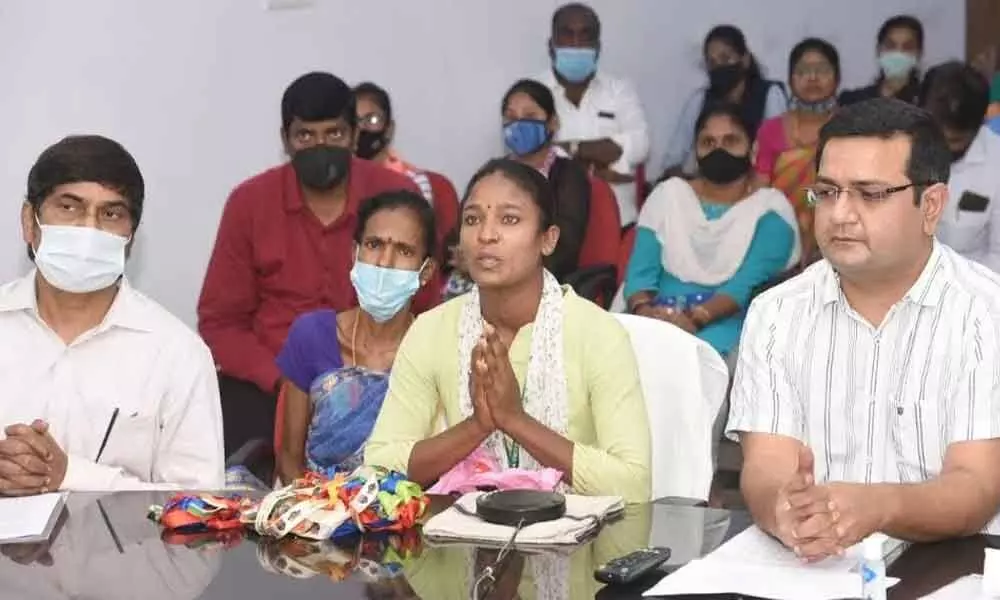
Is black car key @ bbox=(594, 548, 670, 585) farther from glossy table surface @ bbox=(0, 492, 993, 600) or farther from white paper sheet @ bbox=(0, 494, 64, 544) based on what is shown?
white paper sheet @ bbox=(0, 494, 64, 544)

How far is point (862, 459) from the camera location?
252 centimetres

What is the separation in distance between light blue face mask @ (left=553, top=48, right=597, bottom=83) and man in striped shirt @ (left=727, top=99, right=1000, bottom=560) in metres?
3.94

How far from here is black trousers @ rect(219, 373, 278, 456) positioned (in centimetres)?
410

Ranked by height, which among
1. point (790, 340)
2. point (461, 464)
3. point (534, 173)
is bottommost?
A: point (461, 464)

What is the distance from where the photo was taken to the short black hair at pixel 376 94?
5.77m

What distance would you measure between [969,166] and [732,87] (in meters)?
1.78

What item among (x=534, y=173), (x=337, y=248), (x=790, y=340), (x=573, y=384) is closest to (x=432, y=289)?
(x=337, y=248)

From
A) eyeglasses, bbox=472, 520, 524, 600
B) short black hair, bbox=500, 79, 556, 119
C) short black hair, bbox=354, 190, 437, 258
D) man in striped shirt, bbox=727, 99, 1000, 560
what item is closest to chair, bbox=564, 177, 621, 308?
short black hair, bbox=500, 79, 556, 119

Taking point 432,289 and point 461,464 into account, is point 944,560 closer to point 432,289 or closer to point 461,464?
point 461,464

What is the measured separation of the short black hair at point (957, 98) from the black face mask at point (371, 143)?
1.96 metres

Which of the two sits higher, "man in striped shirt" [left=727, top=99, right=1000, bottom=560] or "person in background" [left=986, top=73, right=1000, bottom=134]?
"person in background" [left=986, top=73, right=1000, bottom=134]

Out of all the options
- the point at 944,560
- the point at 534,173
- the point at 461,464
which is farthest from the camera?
the point at 534,173

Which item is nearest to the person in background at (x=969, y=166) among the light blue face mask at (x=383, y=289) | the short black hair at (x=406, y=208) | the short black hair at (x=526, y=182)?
the short black hair at (x=406, y=208)

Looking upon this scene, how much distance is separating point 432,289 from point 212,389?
1.35 meters
